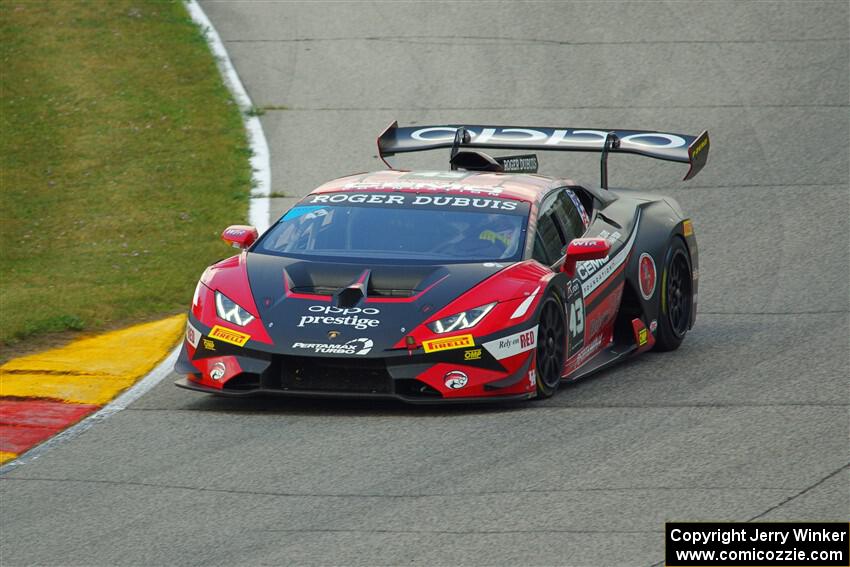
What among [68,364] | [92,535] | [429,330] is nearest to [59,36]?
[68,364]

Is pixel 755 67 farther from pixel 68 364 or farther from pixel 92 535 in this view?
pixel 92 535

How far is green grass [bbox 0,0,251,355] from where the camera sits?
11.9 m

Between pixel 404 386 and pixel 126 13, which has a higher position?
pixel 126 13

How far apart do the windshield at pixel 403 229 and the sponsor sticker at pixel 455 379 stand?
82cm

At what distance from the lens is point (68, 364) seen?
10.0m

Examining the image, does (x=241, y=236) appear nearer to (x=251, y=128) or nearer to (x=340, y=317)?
(x=340, y=317)

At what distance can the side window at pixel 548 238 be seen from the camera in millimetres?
9201

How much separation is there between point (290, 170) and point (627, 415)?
8.11m

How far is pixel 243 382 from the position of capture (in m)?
8.47

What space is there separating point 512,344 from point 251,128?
946cm

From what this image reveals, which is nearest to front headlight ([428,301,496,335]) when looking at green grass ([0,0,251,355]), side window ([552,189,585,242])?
side window ([552,189,585,242])

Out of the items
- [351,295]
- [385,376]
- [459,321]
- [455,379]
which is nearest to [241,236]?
[351,295]

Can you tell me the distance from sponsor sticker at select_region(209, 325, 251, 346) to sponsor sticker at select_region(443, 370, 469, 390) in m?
1.10

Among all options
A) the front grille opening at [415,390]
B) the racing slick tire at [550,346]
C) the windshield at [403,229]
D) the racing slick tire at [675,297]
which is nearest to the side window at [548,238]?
the windshield at [403,229]
